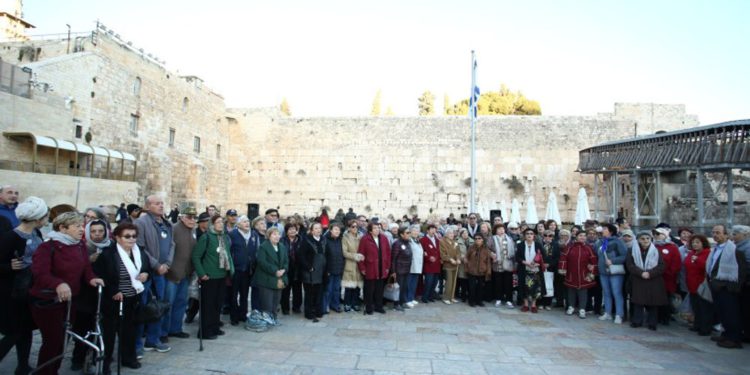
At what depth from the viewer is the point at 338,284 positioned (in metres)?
7.12

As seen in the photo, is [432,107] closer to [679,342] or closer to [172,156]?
[172,156]

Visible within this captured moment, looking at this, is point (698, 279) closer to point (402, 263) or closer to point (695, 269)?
point (695, 269)

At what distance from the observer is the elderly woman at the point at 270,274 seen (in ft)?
19.2

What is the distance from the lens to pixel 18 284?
11.4ft

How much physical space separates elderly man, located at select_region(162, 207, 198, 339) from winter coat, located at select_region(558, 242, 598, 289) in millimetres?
6191

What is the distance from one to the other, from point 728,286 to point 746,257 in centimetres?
47

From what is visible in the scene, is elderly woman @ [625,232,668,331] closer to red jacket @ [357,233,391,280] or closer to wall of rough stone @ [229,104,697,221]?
red jacket @ [357,233,391,280]

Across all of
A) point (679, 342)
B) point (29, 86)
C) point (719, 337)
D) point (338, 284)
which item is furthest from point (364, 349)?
point (29, 86)

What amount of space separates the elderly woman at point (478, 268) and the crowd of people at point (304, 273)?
0.03 m

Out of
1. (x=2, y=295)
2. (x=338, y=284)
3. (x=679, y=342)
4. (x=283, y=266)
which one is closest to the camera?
(x=2, y=295)

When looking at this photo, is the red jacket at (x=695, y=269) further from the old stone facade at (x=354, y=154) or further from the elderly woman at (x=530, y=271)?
the old stone facade at (x=354, y=154)

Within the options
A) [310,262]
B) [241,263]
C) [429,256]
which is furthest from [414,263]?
[241,263]

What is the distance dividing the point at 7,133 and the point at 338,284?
1061 centimetres

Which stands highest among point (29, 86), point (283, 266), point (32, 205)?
point (29, 86)
